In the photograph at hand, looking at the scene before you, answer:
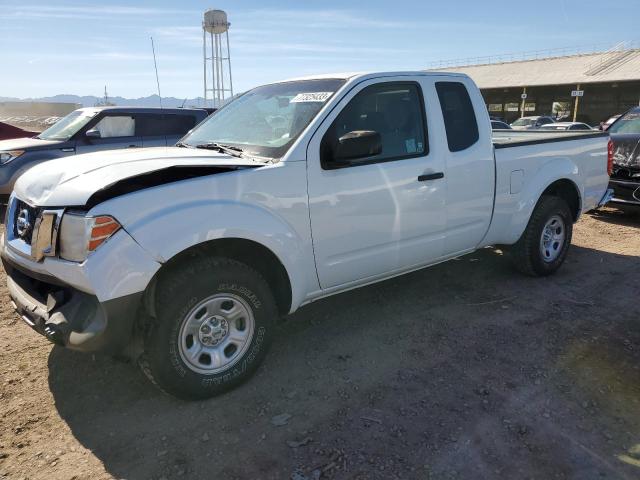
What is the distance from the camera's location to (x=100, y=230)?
2580mm

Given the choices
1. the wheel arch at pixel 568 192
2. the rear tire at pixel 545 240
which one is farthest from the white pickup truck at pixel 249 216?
the wheel arch at pixel 568 192

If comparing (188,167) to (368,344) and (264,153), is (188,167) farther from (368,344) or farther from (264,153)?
(368,344)

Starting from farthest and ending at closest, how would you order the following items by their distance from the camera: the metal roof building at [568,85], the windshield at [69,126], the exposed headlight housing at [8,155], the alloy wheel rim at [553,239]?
the metal roof building at [568,85], the windshield at [69,126], the exposed headlight housing at [8,155], the alloy wheel rim at [553,239]

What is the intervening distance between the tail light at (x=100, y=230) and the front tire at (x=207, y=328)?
0.43 meters

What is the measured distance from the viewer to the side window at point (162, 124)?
8852mm

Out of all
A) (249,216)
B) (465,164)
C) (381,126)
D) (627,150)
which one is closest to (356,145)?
(381,126)

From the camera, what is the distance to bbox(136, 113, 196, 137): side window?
8.85 m

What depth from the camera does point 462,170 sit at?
4102 mm

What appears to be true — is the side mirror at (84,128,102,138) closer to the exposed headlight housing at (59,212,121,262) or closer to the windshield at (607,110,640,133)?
the exposed headlight housing at (59,212,121,262)

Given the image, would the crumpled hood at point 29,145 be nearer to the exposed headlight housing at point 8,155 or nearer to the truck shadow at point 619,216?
the exposed headlight housing at point 8,155

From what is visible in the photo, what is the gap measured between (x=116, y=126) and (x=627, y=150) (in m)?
8.34

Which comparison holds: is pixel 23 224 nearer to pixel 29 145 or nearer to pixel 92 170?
pixel 92 170

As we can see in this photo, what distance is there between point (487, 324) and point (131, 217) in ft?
9.53

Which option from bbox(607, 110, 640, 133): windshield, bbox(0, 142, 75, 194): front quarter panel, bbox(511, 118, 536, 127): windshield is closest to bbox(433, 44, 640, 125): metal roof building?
bbox(511, 118, 536, 127): windshield
